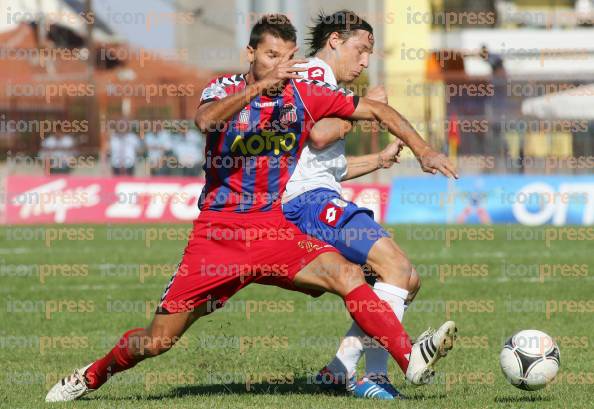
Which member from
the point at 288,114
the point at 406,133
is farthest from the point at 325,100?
the point at 406,133

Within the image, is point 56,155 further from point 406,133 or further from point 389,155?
point 406,133

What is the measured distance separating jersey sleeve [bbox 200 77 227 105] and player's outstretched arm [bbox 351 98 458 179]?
769 mm

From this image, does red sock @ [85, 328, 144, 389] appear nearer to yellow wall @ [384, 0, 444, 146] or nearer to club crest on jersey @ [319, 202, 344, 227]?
club crest on jersey @ [319, 202, 344, 227]

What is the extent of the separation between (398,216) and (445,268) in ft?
24.1

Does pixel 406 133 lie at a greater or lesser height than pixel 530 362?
greater

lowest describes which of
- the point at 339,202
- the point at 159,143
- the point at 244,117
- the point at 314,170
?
the point at 159,143

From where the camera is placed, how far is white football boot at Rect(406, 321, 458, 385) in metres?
6.40

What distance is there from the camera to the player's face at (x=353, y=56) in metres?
7.64

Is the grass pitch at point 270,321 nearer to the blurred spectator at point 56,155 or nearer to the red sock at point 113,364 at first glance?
the red sock at point 113,364

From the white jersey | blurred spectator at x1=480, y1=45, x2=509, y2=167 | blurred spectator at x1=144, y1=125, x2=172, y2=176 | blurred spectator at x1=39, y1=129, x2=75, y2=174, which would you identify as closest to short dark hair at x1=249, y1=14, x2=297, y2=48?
the white jersey

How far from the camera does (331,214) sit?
726cm

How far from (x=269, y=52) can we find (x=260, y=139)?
1.72 ft

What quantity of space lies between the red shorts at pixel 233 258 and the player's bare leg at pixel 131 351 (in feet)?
0.27

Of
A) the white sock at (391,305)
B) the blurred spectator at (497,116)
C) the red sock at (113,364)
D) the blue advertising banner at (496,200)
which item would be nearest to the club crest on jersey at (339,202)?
the white sock at (391,305)
